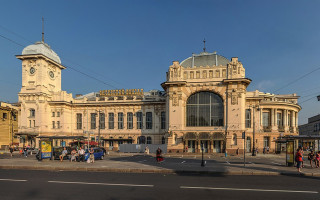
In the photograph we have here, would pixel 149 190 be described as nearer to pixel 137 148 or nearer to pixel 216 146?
pixel 137 148

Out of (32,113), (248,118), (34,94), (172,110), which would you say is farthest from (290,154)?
(32,113)

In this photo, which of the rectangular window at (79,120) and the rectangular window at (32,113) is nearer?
the rectangular window at (32,113)

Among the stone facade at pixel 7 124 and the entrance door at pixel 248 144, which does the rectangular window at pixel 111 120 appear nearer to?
the stone facade at pixel 7 124

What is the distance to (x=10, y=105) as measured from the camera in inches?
2761

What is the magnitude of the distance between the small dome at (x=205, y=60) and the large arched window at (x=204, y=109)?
6.61 meters

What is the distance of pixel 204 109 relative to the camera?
48250 mm

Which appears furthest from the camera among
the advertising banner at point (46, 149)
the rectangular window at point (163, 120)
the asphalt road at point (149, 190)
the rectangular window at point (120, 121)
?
the rectangular window at point (120, 121)

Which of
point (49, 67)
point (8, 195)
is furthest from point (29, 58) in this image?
point (8, 195)

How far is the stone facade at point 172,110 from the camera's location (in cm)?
4706

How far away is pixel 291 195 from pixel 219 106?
36.4 m

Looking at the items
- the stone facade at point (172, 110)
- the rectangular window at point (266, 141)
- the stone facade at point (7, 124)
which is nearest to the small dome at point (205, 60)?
the stone facade at point (172, 110)

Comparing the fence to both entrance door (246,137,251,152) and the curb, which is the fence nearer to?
entrance door (246,137,251,152)

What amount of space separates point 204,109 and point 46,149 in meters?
29.6

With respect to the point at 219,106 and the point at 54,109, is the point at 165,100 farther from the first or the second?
the point at 54,109
